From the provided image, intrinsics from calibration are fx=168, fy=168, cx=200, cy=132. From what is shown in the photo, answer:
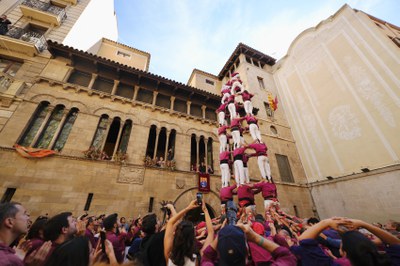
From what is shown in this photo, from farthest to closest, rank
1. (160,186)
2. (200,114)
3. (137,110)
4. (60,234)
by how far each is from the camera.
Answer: (200,114), (137,110), (160,186), (60,234)

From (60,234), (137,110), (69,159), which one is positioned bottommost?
(60,234)

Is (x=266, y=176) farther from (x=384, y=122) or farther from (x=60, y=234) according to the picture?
(x=384, y=122)

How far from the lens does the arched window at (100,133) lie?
886 cm

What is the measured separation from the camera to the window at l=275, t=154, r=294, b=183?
12.8 meters

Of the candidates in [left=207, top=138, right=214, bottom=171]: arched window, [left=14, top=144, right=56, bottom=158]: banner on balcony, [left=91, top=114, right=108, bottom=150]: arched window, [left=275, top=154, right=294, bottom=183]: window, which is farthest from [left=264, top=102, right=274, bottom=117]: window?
[left=14, top=144, right=56, bottom=158]: banner on balcony

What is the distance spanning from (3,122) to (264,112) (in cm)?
1687

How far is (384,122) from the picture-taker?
32.0ft

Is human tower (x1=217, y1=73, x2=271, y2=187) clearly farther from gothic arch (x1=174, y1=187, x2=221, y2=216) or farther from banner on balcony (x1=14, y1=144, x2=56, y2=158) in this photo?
banner on balcony (x1=14, y1=144, x2=56, y2=158)

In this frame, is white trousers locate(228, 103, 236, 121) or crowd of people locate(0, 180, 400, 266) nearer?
crowd of people locate(0, 180, 400, 266)

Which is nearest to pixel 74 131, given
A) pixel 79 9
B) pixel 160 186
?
pixel 160 186

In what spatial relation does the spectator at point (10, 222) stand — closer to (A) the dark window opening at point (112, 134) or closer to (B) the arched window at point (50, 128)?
(B) the arched window at point (50, 128)

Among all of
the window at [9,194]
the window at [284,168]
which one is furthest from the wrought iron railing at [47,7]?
the window at [284,168]

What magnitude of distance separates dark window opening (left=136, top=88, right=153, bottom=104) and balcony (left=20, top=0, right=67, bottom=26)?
7.52 m

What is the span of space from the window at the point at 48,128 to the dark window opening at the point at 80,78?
1.88m
